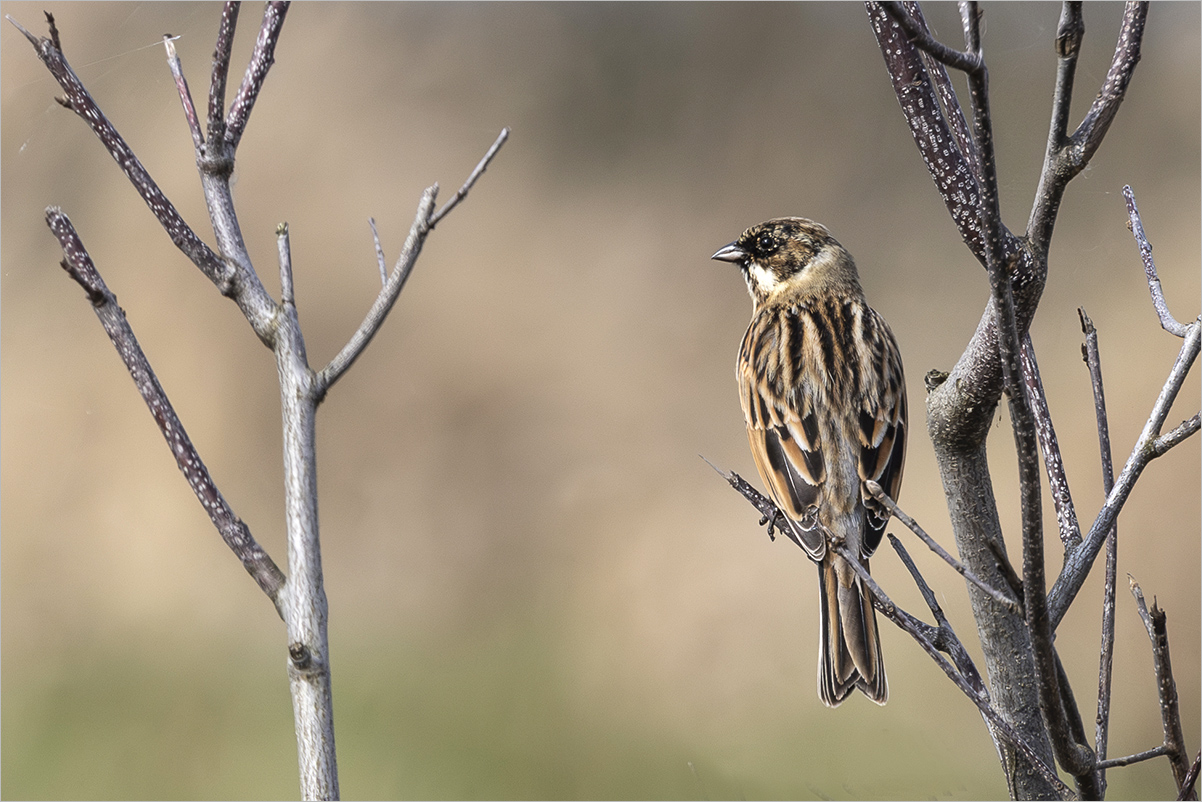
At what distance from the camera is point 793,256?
278 cm

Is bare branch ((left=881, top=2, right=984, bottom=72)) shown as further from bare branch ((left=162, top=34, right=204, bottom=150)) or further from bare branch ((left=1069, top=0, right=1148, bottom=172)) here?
bare branch ((left=162, top=34, right=204, bottom=150))

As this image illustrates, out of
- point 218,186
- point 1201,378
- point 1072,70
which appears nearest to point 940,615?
point 1072,70

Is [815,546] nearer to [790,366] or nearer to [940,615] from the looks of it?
[790,366]

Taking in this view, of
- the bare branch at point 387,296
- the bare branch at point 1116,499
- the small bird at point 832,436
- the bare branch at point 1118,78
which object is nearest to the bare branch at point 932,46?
the bare branch at point 1118,78

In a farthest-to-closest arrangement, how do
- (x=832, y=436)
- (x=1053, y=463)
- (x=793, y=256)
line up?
(x=793, y=256), (x=832, y=436), (x=1053, y=463)

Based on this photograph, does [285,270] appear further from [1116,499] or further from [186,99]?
[1116,499]

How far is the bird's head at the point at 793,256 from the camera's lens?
2.76 metres

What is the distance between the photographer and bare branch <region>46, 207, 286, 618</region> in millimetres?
925

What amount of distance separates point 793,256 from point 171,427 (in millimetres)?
2139

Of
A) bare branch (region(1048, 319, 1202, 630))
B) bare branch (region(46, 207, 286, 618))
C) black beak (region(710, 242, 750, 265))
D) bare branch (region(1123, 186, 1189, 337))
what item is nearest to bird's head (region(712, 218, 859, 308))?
black beak (region(710, 242, 750, 265))

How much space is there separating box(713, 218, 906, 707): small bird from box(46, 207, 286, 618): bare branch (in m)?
1.29

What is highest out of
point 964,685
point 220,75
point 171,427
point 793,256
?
point 793,256

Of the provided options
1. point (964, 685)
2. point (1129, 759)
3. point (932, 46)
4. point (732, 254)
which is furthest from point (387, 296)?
point (732, 254)

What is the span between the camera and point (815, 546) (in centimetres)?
212
